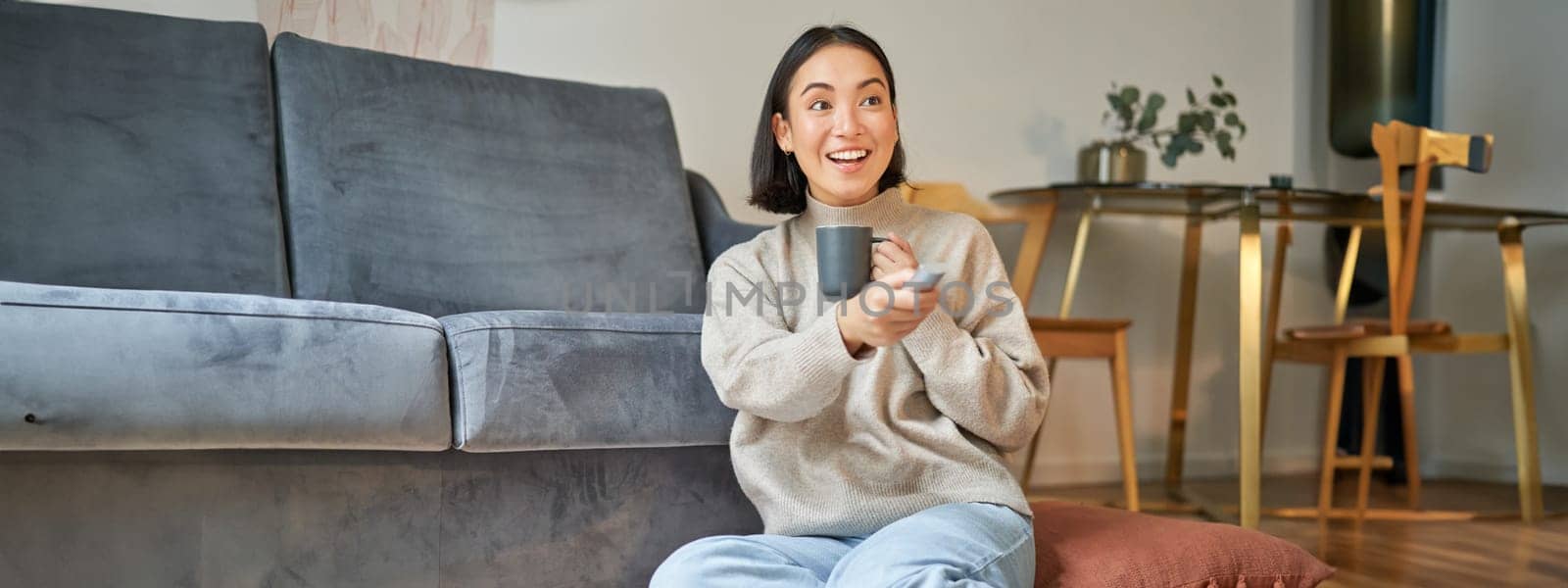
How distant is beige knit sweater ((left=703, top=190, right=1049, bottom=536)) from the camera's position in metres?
1.23

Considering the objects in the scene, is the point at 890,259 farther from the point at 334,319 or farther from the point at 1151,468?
the point at 1151,468

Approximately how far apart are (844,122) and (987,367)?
0.30m

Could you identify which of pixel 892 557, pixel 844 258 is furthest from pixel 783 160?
pixel 892 557

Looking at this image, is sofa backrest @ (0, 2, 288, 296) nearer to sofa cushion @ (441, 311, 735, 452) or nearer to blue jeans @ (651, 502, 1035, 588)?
sofa cushion @ (441, 311, 735, 452)

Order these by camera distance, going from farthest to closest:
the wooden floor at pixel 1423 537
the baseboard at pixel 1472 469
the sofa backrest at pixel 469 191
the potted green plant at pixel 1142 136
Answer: the baseboard at pixel 1472 469, the potted green plant at pixel 1142 136, the wooden floor at pixel 1423 537, the sofa backrest at pixel 469 191

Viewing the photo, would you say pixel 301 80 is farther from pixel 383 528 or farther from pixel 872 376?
pixel 872 376

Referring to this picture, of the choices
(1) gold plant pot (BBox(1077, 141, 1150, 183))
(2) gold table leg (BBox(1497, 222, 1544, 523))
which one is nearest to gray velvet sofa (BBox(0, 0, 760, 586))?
(1) gold plant pot (BBox(1077, 141, 1150, 183))

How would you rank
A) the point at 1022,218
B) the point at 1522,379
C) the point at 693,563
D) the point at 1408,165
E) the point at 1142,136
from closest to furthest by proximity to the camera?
the point at 693,563 → the point at 1408,165 → the point at 1522,379 → the point at 1022,218 → the point at 1142,136

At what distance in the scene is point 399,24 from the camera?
251cm

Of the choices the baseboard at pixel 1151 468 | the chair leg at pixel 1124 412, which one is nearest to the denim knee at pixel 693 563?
the chair leg at pixel 1124 412

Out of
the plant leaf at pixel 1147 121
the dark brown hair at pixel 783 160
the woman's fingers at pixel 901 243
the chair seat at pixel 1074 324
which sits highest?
the plant leaf at pixel 1147 121

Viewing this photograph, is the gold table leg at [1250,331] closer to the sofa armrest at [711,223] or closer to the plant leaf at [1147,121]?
the plant leaf at [1147,121]

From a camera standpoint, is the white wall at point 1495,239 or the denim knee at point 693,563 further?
the white wall at point 1495,239

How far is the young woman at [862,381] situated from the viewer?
114 centimetres
